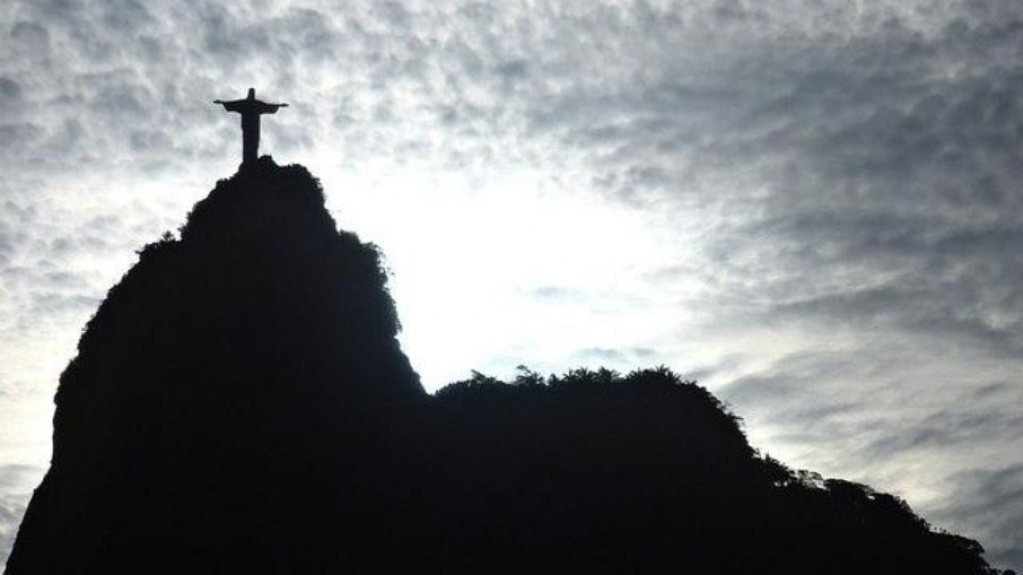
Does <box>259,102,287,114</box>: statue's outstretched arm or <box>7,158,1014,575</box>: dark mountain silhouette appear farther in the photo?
<box>259,102,287,114</box>: statue's outstretched arm

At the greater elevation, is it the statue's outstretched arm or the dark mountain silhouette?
the statue's outstretched arm

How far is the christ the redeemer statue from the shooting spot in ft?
122

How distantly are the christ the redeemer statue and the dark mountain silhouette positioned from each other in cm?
84

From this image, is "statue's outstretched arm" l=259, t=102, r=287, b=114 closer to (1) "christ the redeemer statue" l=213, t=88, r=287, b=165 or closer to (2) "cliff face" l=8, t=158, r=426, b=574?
(1) "christ the redeemer statue" l=213, t=88, r=287, b=165

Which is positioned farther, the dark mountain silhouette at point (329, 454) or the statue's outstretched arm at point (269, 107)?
the statue's outstretched arm at point (269, 107)

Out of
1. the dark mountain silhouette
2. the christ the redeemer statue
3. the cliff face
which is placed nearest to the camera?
the cliff face

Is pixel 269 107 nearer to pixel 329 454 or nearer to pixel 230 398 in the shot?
pixel 230 398

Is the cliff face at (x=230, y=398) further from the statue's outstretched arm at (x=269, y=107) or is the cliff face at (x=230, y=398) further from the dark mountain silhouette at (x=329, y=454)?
the statue's outstretched arm at (x=269, y=107)

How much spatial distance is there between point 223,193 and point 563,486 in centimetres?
1809

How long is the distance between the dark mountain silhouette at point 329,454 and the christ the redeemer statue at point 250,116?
838 millimetres

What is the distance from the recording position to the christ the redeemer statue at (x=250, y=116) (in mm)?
37250

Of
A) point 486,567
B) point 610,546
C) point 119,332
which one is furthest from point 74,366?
point 610,546

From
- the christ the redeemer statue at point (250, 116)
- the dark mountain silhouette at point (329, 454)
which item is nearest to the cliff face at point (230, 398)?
the dark mountain silhouette at point (329, 454)

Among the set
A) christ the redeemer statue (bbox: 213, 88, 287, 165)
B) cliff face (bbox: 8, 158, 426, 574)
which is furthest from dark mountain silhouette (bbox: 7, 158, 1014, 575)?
christ the redeemer statue (bbox: 213, 88, 287, 165)
